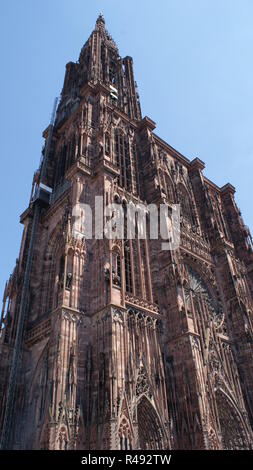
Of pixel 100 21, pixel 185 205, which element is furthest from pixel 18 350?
pixel 100 21

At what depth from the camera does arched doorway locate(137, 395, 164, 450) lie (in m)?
18.2

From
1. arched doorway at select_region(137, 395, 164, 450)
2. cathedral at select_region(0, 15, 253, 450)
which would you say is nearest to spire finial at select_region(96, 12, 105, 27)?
cathedral at select_region(0, 15, 253, 450)

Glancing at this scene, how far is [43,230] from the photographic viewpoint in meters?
29.1

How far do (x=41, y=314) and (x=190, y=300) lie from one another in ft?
31.5

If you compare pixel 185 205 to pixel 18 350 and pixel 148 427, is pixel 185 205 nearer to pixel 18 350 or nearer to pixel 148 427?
pixel 18 350

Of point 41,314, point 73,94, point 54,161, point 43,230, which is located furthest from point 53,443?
point 73,94

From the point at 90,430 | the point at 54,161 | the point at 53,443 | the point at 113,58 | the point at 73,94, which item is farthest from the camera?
the point at 113,58

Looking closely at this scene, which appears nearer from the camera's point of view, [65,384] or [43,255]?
[65,384]

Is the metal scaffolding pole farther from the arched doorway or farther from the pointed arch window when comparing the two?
the pointed arch window

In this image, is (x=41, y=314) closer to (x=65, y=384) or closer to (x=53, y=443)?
(x=65, y=384)

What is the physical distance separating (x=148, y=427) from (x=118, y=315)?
562 cm

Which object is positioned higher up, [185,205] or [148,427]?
[185,205]

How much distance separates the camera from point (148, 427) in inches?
730

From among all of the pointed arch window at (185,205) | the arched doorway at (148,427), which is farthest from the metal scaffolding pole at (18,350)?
the pointed arch window at (185,205)
